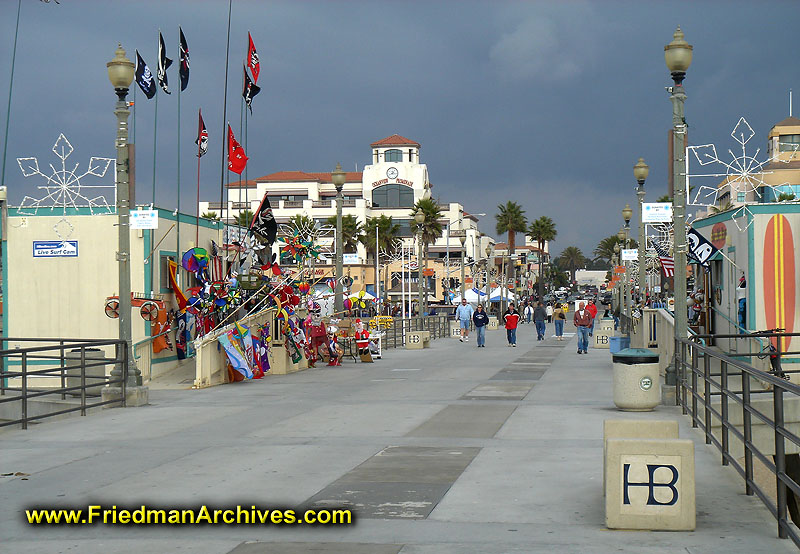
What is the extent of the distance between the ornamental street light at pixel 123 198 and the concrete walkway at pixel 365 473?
120cm

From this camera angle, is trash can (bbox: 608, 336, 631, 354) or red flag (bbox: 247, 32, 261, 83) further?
red flag (bbox: 247, 32, 261, 83)

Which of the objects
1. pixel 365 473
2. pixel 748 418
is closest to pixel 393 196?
pixel 365 473

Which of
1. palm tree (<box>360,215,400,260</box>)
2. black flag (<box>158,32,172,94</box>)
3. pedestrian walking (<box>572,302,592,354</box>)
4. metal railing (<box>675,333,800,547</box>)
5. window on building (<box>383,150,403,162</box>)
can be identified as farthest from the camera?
window on building (<box>383,150,403,162</box>)

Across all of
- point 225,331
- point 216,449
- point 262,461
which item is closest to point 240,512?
point 262,461

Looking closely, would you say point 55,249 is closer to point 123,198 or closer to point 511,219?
point 123,198

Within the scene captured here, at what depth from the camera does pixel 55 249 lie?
25656 mm

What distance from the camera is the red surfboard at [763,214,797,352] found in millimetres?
22469

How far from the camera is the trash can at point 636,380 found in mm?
14664

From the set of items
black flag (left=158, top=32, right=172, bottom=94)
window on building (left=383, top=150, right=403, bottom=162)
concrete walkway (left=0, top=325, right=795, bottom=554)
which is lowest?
concrete walkway (left=0, top=325, right=795, bottom=554)

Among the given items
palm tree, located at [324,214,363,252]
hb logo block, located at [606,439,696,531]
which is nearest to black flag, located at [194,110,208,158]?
hb logo block, located at [606,439,696,531]

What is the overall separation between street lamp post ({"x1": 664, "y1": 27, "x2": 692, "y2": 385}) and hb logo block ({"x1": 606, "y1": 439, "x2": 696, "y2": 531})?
30.0 ft

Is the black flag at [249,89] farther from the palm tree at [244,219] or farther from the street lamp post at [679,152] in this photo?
the street lamp post at [679,152]

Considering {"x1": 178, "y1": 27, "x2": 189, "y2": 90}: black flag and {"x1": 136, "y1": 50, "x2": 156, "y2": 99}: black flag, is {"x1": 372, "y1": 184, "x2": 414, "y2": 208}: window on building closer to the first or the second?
{"x1": 178, "y1": 27, "x2": 189, "y2": 90}: black flag

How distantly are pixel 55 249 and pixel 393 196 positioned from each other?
9439 cm
